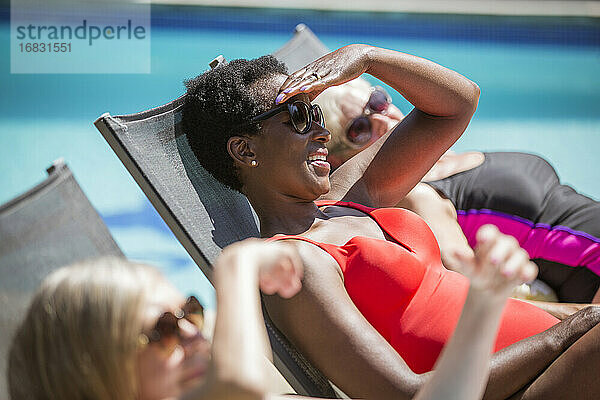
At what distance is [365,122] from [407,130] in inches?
34.9

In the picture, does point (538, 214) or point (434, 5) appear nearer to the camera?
point (538, 214)

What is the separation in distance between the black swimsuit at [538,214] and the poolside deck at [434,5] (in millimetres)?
6891

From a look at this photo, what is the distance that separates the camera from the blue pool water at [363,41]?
31.7ft

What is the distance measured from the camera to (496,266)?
3.72ft

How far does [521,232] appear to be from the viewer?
334 centimetres

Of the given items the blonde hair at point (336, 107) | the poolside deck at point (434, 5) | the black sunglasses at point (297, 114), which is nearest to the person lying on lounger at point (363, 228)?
the black sunglasses at point (297, 114)

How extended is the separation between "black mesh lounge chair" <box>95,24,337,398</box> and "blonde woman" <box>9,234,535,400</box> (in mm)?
1183

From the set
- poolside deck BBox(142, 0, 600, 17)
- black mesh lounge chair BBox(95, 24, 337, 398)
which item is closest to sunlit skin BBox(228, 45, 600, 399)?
black mesh lounge chair BBox(95, 24, 337, 398)

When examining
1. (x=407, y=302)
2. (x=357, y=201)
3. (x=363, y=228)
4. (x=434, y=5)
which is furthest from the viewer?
(x=434, y=5)

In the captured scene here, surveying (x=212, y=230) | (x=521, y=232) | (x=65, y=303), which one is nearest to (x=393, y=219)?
(x=212, y=230)

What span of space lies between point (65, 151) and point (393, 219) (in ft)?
26.1

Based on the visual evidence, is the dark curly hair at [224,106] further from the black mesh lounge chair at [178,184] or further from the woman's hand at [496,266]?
the woman's hand at [496,266]

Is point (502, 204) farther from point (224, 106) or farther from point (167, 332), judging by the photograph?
point (167, 332)

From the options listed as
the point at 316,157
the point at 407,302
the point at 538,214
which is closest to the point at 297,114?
the point at 316,157
